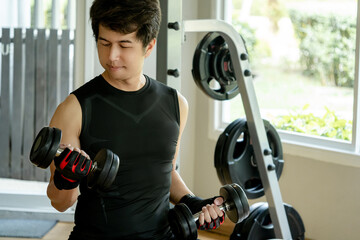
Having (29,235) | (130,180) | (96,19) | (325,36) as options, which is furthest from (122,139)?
(325,36)

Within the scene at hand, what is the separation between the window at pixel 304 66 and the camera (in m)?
3.15

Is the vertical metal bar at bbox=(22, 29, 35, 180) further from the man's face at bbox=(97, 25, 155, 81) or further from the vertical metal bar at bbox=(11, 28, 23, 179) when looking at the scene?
the man's face at bbox=(97, 25, 155, 81)

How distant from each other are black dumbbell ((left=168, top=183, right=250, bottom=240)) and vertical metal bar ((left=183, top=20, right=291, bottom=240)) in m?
0.91

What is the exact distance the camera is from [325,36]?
328cm

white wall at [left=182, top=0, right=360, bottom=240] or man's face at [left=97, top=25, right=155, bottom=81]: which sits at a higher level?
man's face at [left=97, top=25, right=155, bottom=81]

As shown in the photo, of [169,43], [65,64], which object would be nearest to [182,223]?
[169,43]

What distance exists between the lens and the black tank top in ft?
4.64

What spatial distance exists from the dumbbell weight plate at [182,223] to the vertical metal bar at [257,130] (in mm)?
1010

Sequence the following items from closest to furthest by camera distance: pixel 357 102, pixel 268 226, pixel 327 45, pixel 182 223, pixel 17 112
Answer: pixel 182 223 → pixel 268 226 → pixel 357 102 → pixel 327 45 → pixel 17 112

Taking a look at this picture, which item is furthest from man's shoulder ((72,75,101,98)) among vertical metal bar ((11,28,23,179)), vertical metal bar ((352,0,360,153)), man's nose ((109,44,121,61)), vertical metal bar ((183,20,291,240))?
vertical metal bar ((11,28,23,179))

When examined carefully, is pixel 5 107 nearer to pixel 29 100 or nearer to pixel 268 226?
pixel 29 100

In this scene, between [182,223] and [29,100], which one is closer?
[182,223]

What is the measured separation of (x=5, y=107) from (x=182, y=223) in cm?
245

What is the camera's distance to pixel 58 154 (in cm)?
127
